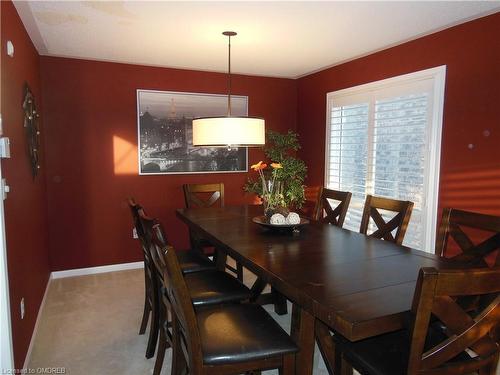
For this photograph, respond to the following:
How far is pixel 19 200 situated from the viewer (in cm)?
243

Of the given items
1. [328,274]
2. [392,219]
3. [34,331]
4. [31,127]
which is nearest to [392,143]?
[392,219]

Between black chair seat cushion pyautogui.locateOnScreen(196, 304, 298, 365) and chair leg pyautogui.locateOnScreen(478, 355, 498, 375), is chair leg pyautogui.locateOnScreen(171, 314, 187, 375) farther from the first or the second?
chair leg pyautogui.locateOnScreen(478, 355, 498, 375)

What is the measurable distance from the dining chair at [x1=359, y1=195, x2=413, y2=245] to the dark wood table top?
0.30 m

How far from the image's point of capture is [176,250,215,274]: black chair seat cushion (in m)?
2.70

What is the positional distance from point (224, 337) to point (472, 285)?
3.43ft

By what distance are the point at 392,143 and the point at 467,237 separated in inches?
62.0

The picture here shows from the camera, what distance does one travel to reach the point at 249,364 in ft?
5.35

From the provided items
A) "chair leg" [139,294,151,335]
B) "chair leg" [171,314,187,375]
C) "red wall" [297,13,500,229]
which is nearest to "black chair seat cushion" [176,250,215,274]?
"chair leg" [139,294,151,335]

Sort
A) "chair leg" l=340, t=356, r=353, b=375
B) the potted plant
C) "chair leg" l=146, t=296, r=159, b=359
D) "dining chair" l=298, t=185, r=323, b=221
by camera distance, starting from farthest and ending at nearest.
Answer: "dining chair" l=298, t=185, r=323, b=221 → the potted plant → "chair leg" l=146, t=296, r=159, b=359 → "chair leg" l=340, t=356, r=353, b=375

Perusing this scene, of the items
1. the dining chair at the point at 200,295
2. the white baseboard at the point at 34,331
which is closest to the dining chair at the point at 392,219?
the dining chair at the point at 200,295

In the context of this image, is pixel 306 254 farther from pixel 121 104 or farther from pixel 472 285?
pixel 121 104

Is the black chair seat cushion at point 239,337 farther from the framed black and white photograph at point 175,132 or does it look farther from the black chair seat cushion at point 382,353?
the framed black and white photograph at point 175,132

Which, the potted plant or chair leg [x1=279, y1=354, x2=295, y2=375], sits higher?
the potted plant

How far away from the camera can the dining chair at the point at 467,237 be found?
79.0 inches
